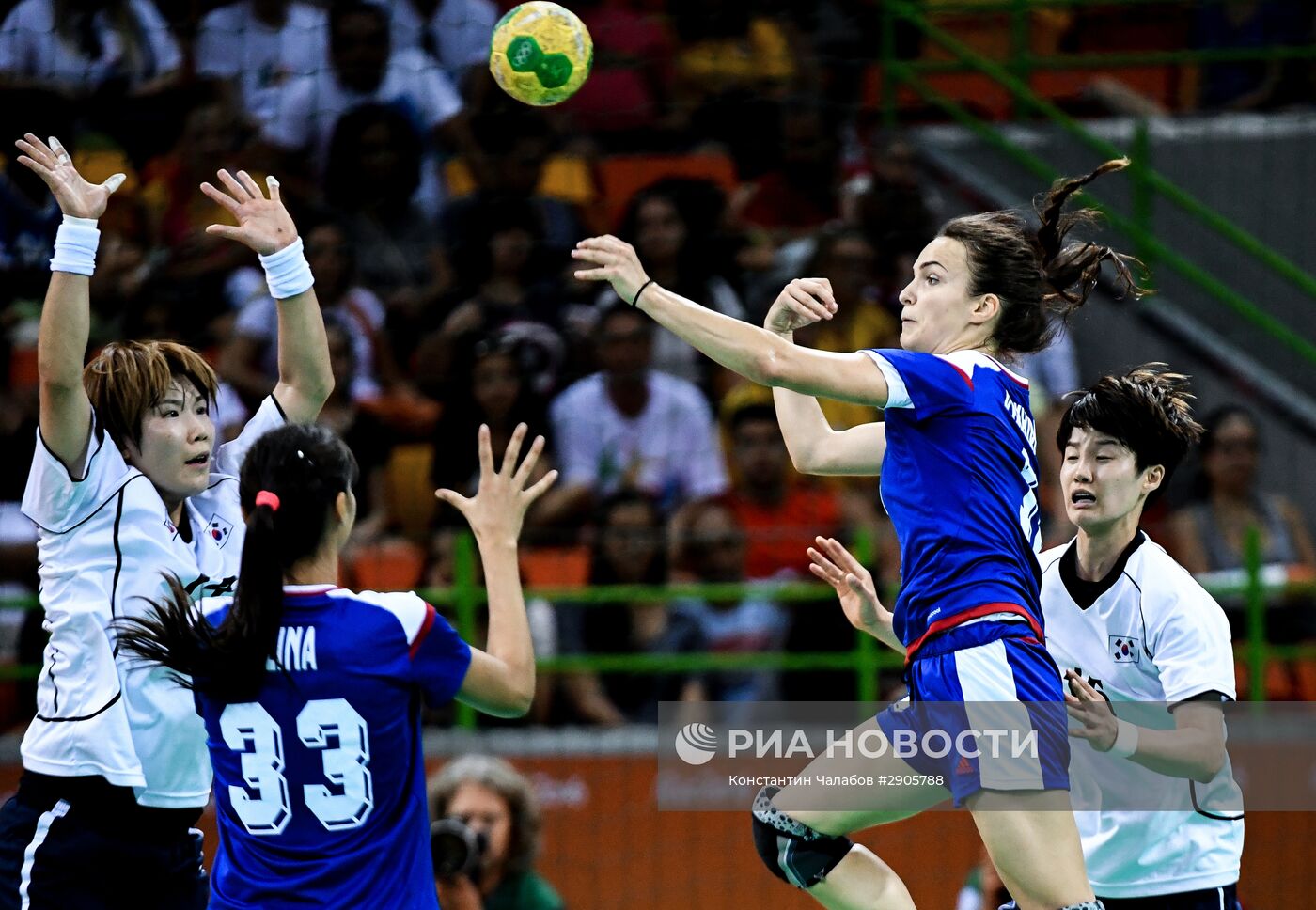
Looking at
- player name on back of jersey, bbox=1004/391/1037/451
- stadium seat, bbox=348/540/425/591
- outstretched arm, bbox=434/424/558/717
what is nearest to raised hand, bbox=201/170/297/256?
outstretched arm, bbox=434/424/558/717

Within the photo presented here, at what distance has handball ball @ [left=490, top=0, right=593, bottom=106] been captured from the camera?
194 inches

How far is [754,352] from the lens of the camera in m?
3.61

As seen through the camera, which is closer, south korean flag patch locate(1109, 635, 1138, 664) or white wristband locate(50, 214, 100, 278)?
white wristband locate(50, 214, 100, 278)

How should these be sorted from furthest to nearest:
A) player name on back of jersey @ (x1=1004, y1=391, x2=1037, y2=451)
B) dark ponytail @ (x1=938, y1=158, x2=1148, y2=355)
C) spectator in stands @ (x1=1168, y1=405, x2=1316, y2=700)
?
spectator in stands @ (x1=1168, y1=405, x2=1316, y2=700) → dark ponytail @ (x1=938, y1=158, x2=1148, y2=355) → player name on back of jersey @ (x1=1004, y1=391, x2=1037, y2=451)

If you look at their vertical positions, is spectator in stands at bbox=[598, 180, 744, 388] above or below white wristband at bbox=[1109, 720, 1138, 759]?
above

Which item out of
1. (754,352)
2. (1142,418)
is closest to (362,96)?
(1142,418)

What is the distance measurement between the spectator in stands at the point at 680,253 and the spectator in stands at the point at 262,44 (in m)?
2.10

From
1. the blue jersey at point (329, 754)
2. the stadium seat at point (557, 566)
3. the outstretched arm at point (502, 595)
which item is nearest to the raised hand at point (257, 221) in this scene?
the outstretched arm at point (502, 595)

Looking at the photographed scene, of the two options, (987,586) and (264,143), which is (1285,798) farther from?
(264,143)

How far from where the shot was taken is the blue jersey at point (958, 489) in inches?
146

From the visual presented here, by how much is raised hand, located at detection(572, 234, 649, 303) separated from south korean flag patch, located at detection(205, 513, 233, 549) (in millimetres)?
1167

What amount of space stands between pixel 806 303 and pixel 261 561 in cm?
143

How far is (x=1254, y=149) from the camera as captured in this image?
983cm

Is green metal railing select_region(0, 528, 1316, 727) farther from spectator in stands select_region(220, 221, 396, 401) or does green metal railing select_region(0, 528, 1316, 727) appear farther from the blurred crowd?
spectator in stands select_region(220, 221, 396, 401)
